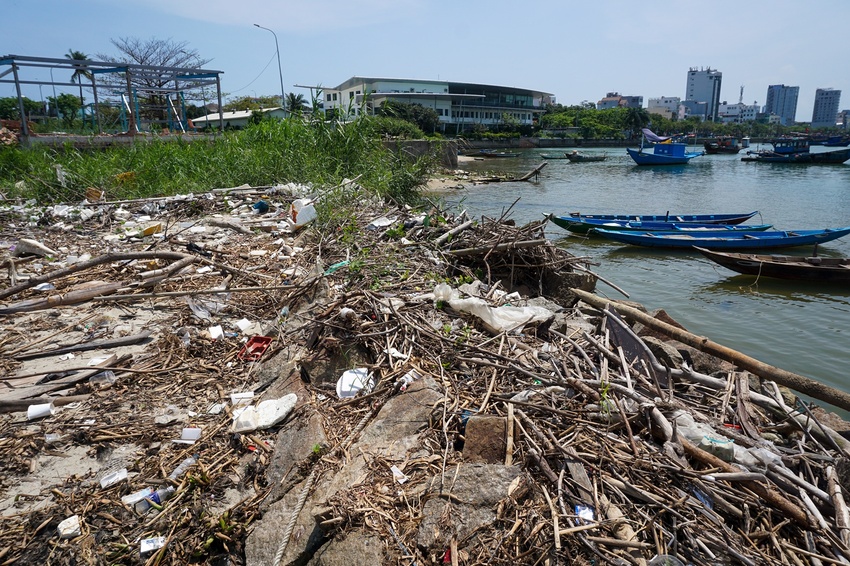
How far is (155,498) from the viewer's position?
239 cm

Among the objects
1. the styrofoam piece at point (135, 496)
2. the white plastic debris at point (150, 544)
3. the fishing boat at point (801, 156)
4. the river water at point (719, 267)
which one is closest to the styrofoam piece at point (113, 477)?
the styrofoam piece at point (135, 496)

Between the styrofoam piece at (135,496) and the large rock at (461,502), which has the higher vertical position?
the large rock at (461,502)

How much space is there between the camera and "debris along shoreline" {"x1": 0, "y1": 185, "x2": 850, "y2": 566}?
83.3 inches

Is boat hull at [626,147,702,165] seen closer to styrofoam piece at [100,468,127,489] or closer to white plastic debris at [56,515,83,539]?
styrofoam piece at [100,468,127,489]

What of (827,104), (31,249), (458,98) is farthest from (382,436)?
(827,104)

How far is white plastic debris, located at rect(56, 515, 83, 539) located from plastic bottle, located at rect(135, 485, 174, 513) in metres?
0.23

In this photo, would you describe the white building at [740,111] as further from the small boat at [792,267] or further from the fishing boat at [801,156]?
the small boat at [792,267]

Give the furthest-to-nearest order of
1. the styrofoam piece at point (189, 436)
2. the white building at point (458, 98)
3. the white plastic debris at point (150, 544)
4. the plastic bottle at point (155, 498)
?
the white building at point (458, 98) < the styrofoam piece at point (189, 436) < the plastic bottle at point (155, 498) < the white plastic debris at point (150, 544)

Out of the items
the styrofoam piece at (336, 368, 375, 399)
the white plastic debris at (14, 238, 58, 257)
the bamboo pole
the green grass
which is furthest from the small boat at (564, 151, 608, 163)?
the styrofoam piece at (336, 368, 375, 399)

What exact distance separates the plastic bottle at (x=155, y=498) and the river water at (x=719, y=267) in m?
5.76

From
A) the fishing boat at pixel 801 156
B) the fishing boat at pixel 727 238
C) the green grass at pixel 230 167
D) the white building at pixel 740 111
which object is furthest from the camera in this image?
the white building at pixel 740 111

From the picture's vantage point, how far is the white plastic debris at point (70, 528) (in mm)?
2195

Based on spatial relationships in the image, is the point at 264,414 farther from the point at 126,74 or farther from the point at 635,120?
the point at 635,120

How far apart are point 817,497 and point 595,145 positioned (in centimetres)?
8004
